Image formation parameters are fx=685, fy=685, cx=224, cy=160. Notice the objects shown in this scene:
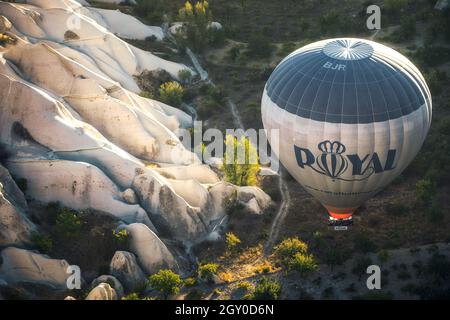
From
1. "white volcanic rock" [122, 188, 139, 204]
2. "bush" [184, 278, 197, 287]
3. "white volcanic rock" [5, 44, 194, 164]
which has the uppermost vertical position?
"white volcanic rock" [5, 44, 194, 164]

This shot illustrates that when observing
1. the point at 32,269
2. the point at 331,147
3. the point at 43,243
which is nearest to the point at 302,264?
the point at 331,147

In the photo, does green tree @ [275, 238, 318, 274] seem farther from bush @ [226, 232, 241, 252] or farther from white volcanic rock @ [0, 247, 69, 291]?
white volcanic rock @ [0, 247, 69, 291]

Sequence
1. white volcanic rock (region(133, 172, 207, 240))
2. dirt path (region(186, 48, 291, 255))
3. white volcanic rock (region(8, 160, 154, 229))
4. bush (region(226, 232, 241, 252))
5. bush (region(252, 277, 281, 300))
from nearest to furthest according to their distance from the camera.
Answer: bush (region(252, 277, 281, 300)), white volcanic rock (region(8, 160, 154, 229)), bush (region(226, 232, 241, 252)), white volcanic rock (region(133, 172, 207, 240)), dirt path (region(186, 48, 291, 255))

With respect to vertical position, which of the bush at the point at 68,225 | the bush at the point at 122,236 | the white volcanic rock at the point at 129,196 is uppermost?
the white volcanic rock at the point at 129,196

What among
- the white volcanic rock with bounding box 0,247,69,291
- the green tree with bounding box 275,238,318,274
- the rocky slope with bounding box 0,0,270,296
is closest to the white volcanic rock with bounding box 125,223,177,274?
→ the rocky slope with bounding box 0,0,270,296

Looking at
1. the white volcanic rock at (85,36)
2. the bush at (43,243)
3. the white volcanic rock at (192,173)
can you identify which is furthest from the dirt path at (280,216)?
the white volcanic rock at (85,36)

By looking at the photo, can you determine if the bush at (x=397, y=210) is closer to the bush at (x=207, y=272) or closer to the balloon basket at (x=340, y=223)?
the balloon basket at (x=340, y=223)
